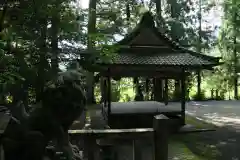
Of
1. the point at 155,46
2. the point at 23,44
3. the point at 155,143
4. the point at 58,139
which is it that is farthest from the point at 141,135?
the point at 155,46

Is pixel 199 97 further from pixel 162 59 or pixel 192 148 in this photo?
pixel 192 148

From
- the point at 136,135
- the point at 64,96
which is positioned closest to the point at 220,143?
the point at 136,135

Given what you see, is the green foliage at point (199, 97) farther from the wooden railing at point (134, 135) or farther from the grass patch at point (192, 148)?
the wooden railing at point (134, 135)

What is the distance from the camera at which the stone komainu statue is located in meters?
2.80

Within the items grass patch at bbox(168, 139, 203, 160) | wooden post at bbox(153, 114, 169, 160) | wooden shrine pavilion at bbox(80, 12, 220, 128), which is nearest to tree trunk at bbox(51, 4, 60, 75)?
wooden post at bbox(153, 114, 169, 160)

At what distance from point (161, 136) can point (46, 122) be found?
4.34ft

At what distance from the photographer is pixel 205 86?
26.8m

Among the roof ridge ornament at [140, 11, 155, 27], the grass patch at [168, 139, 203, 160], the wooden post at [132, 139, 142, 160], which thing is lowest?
the grass patch at [168, 139, 203, 160]

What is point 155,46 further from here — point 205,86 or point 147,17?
point 205,86

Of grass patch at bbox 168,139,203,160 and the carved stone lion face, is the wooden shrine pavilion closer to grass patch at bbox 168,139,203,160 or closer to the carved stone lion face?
grass patch at bbox 168,139,203,160

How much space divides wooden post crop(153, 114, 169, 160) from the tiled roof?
575cm

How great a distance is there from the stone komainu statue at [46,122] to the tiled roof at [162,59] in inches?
245

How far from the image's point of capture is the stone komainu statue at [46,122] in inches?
110

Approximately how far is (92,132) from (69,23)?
1.29 meters
